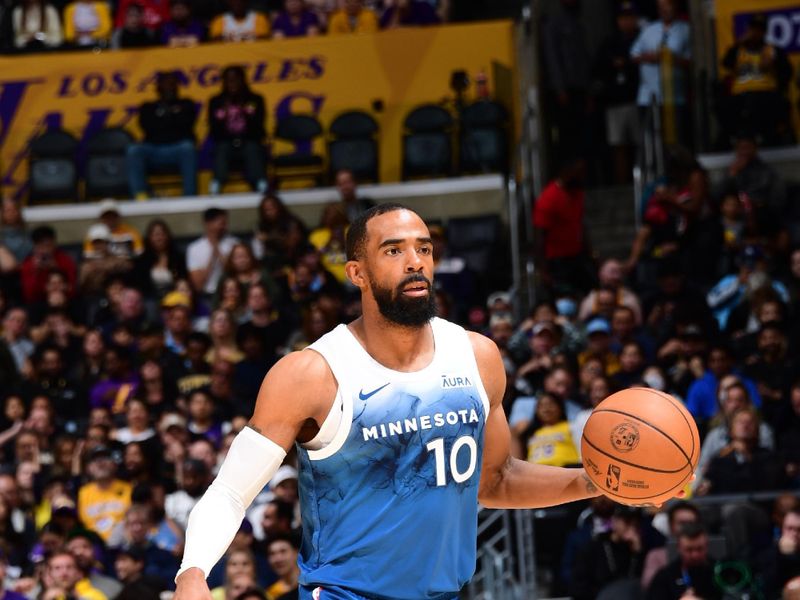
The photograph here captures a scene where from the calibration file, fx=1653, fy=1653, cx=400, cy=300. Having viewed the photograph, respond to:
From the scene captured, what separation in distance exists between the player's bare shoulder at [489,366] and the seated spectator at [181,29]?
13.7 metres

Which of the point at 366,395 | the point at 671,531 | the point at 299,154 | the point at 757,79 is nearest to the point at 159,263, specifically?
the point at 299,154

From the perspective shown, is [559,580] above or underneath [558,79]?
underneath

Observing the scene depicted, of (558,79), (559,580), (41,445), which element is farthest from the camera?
(558,79)

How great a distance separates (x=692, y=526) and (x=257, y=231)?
291 inches

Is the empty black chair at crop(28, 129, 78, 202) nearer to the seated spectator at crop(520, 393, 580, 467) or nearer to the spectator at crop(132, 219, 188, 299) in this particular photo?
the spectator at crop(132, 219, 188, 299)

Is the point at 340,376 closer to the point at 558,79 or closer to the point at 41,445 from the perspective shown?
the point at 41,445

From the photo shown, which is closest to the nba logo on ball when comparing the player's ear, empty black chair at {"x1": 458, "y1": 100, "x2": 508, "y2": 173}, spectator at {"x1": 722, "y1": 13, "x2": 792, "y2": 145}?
the player's ear

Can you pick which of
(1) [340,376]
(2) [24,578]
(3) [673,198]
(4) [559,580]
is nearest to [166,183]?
(3) [673,198]

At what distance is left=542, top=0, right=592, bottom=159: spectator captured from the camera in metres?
18.8

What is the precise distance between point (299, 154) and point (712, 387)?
6.96 meters

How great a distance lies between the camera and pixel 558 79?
18750 mm

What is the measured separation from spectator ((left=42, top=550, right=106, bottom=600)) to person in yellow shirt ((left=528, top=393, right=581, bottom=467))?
3433 millimetres

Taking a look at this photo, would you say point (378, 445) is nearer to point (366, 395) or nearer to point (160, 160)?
point (366, 395)

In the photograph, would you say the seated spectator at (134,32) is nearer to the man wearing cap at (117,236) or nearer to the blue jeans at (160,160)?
the blue jeans at (160,160)
